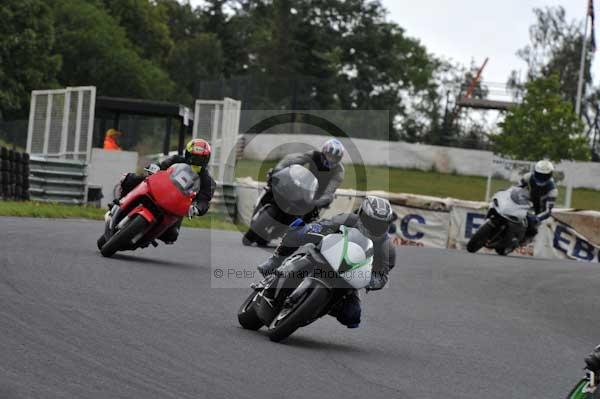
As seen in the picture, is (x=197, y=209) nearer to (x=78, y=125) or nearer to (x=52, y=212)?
(x=52, y=212)

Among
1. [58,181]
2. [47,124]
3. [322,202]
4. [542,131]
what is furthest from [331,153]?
[542,131]

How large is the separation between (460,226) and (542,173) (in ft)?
15.3

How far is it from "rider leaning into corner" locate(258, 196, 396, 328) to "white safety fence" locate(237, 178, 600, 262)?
15670 mm

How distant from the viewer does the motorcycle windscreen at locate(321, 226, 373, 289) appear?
25.5 feet

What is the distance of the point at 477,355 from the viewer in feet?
28.7

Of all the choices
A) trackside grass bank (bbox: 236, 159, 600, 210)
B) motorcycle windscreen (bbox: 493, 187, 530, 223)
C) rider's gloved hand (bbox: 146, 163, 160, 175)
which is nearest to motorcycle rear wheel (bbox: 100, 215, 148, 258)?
rider's gloved hand (bbox: 146, 163, 160, 175)

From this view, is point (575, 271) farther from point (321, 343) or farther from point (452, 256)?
point (321, 343)

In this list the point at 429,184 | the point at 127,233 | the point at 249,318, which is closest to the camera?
the point at 249,318

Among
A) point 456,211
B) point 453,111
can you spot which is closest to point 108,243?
point 456,211

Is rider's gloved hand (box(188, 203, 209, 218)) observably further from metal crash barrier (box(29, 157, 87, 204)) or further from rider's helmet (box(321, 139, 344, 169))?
metal crash barrier (box(29, 157, 87, 204))

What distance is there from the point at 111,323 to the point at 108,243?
4451 mm

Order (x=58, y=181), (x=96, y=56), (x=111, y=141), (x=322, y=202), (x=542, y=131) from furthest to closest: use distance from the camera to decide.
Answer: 1. (x=96, y=56)
2. (x=542, y=131)
3. (x=111, y=141)
4. (x=58, y=181)
5. (x=322, y=202)

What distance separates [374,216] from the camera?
26.1 ft

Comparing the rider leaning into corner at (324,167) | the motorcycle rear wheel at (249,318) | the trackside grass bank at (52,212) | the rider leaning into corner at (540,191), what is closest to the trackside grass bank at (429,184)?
the trackside grass bank at (52,212)
